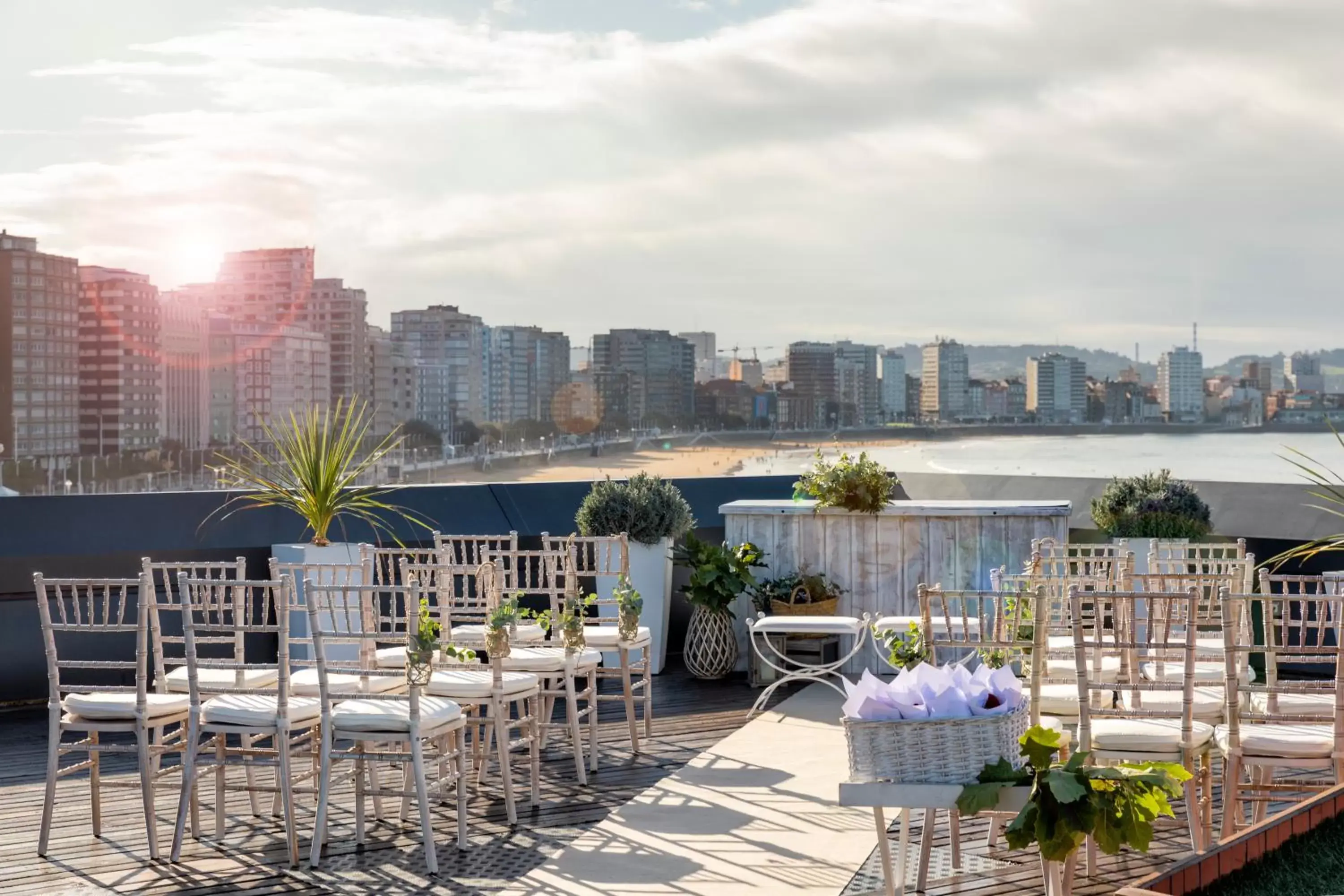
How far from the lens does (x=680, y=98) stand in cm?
1692

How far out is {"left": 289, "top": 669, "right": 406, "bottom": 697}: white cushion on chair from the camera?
16.6ft

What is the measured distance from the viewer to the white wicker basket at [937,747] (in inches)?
122

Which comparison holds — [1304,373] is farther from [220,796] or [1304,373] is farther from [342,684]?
[220,796]

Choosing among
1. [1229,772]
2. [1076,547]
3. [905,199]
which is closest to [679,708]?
[1076,547]

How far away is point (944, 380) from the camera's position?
Answer: 2125 cm

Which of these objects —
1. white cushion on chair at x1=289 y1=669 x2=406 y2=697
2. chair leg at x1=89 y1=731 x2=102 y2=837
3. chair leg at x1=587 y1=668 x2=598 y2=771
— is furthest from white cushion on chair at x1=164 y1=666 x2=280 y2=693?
chair leg at x1=587 y1=668 x2=598 y2=771

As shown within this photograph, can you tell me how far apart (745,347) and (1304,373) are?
27.4ft

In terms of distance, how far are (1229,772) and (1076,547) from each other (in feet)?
9.18

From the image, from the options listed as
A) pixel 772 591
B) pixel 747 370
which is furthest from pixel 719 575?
pixel 747 370

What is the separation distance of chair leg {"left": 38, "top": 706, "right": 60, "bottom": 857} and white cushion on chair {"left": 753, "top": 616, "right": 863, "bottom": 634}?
3822mm

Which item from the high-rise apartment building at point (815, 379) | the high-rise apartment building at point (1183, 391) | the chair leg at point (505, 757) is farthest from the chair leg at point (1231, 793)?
the high-rise apartment building at point (1183, 391)

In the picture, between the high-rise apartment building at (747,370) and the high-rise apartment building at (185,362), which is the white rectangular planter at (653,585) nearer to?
the high-rise apartment building at (747,370)

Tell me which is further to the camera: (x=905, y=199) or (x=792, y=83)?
(x=905, y=199)

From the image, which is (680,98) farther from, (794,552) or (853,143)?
(794,552)
